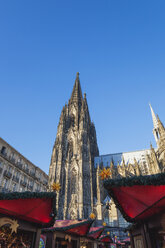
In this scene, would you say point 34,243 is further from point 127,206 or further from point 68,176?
point 68,176

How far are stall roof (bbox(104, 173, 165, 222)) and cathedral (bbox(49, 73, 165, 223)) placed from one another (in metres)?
18.3

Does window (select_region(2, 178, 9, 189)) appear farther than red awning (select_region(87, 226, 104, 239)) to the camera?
Yes

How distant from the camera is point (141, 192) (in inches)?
142

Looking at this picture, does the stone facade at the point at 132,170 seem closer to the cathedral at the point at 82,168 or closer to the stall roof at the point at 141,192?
the cathedral at the point at 82,168

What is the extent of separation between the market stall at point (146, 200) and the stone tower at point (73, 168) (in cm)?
2240

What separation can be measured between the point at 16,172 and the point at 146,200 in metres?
19.7

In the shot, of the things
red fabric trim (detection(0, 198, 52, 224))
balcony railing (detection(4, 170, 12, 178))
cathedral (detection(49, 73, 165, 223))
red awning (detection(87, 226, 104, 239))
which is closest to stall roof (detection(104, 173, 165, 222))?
red fabric trim (detection(0, 198, 52, 224))

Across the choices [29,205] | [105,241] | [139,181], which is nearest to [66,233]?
[29,205]

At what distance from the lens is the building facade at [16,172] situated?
59.0ft

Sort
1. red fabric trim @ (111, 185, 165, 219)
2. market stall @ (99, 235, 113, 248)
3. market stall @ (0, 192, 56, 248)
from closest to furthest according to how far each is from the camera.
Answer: red fabric trim @ (111, 185, 165, 219)
market stall @ (0, 192, 56, 248)
market stall @ (99, 235, 113, 248)

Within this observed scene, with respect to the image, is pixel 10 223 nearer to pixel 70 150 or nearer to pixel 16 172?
pixel 16 172

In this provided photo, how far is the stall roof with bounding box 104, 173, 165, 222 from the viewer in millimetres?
3281

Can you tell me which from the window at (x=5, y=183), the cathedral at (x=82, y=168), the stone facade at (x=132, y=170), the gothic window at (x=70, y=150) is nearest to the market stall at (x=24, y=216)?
the window at (x=5, y=183)

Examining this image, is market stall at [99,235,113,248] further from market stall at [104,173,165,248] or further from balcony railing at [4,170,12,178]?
market stall at [104,173,165,248]
